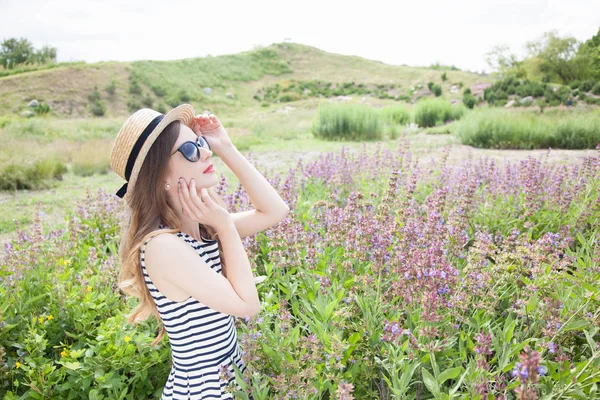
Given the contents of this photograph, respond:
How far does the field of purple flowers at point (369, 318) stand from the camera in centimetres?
167

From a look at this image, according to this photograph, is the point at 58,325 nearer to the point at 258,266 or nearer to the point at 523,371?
the point at 258,266

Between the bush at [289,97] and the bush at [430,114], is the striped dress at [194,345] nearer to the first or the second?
the bush at [430,114]

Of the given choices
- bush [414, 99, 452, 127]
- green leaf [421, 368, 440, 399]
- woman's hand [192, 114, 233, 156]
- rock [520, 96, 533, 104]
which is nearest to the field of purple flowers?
green leaf [421, 368, 440, 399]

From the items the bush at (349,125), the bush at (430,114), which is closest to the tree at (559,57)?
the bush at (430,114)

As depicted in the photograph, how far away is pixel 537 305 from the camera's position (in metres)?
2.03

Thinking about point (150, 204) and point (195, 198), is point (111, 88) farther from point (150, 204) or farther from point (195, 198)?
point (195, 198)

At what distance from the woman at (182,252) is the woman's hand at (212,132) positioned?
0.16 m

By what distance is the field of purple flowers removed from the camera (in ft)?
5.49

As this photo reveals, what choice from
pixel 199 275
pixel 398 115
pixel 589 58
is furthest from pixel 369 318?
pixel 589 58

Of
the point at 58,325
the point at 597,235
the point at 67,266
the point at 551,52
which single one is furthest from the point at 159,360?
the point at 551,52

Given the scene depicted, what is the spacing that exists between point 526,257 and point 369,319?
916 mm

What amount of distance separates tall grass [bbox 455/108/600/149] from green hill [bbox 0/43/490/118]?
71.1 ft

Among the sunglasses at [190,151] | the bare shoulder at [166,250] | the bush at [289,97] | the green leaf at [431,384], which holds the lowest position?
the green leaf at [431,384]

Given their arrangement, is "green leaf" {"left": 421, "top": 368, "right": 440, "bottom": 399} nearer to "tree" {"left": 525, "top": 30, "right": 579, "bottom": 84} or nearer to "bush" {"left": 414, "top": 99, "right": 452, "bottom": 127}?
"bush" {"left": 414, "top": 99, "right": 452, "bottom": 127}
